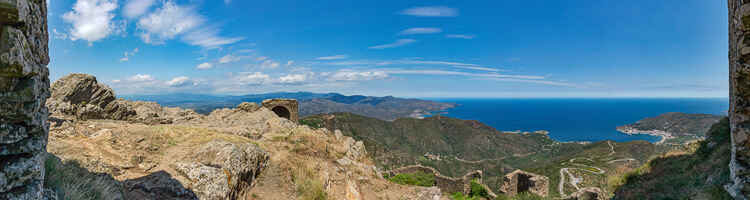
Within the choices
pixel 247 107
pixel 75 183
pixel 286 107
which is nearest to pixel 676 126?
pixel 286 107

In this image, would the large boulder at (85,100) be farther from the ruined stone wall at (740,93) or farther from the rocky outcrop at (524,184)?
the rocky outcrop at (524,184)

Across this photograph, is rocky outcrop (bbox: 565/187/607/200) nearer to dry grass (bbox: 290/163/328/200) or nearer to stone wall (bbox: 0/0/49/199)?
dry grass (bbox: 290/163/328/200)

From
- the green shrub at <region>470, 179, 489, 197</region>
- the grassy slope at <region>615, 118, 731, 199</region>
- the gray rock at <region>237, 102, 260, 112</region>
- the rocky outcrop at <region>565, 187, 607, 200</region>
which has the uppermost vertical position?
the gray rock at <region>237, 102, 260, 112</region>

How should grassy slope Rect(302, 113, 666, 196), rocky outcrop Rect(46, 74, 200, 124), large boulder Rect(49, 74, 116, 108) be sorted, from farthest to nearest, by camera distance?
1. grassy slope Rect(302, 113, 666, 196)
2. large boulder Rect(49, 74, 116, 108)
3. rocky outcrop Rect(46, 74, 200, 124)

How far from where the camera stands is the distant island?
93562 mm

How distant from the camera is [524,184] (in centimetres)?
1836

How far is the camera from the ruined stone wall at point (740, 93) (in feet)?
14.5

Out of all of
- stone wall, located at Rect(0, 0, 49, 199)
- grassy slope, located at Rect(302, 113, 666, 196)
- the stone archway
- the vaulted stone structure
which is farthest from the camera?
grassy slope, located at Rect(302, 113, 666, 196)

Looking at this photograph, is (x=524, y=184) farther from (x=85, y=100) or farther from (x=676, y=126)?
(x=676, y=126)

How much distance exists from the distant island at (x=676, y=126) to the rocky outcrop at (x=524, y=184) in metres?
105

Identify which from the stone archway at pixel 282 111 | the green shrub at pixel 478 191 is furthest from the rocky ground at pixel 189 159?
the stone archway at pixel 282 111

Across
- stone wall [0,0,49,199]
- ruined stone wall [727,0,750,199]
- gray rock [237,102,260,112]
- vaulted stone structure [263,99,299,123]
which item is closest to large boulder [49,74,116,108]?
gray rock [237,102,260,112]

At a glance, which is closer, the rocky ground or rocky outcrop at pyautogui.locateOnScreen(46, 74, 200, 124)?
the rocky ground

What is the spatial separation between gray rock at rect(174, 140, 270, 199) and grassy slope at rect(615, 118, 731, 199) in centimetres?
998
